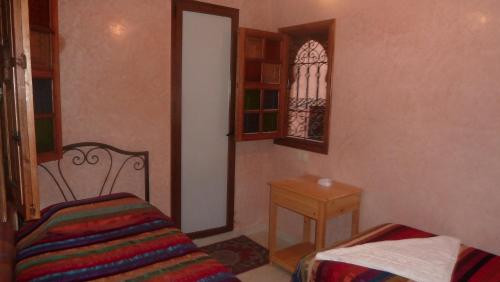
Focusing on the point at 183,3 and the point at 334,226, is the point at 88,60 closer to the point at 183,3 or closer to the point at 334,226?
the point at 183,3

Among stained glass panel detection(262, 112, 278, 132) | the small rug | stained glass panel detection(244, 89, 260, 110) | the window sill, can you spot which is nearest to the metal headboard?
the small rug

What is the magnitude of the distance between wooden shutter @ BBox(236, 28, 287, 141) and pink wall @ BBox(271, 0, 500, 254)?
21.8 inches

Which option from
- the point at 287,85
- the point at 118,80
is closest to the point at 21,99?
the point at 118,80

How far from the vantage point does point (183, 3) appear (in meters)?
3.19

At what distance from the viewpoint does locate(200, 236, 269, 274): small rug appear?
3199mm

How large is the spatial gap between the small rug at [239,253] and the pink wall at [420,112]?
2.74 ft

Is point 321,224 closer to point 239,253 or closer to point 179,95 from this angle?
point 239,253

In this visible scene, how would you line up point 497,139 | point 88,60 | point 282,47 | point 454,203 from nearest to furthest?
point 497,139 < point 454,203 < point 88,60 < point 282,47

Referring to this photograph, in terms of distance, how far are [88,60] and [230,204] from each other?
190 centimetres

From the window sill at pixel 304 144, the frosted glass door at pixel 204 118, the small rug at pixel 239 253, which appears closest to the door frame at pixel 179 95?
the frosted glass door at pixel 204 118

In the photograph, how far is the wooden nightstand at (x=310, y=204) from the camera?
8.93 feet

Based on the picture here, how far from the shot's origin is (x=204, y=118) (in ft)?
11.4

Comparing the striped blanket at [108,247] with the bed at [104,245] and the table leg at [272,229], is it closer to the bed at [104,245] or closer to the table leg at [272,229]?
the bed at [104,245]

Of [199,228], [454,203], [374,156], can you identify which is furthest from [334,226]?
[199,228]
